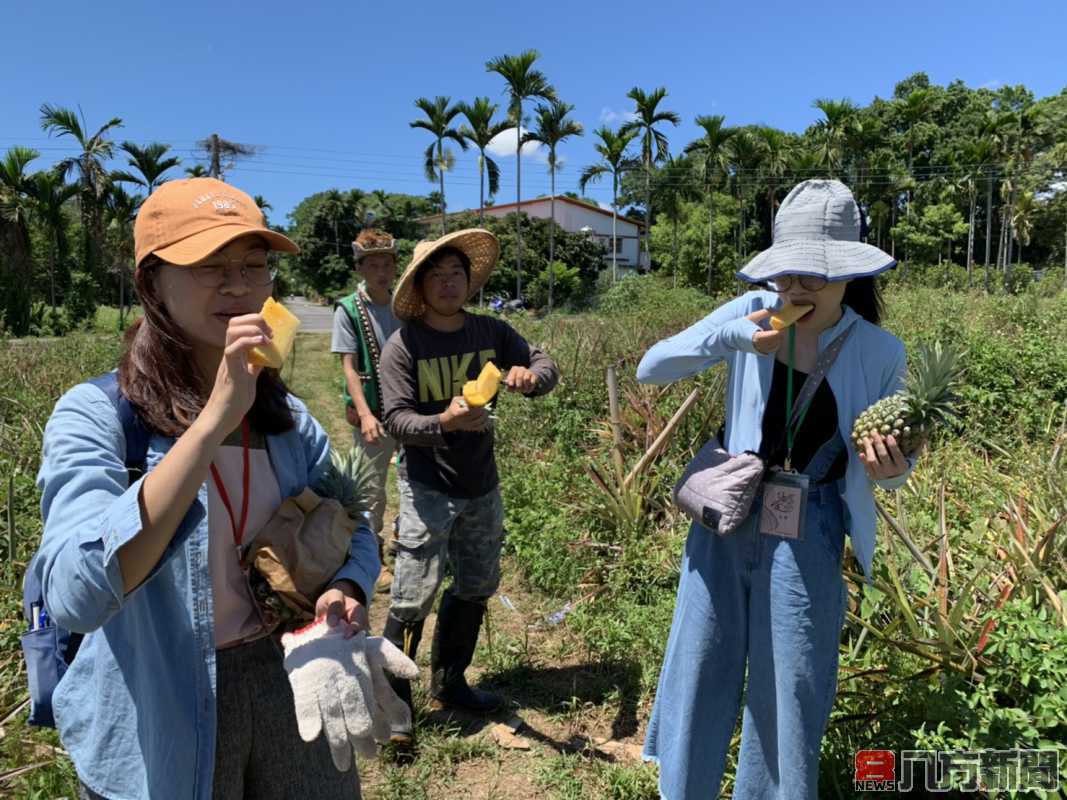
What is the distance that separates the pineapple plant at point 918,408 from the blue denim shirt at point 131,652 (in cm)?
170

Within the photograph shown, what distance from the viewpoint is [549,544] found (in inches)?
190

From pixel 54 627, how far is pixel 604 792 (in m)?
2.24

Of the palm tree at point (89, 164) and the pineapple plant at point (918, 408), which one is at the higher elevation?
the palm tree at point (89, 164)

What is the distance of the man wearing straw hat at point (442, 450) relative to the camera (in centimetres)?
301

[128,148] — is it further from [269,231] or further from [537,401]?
[269,231]

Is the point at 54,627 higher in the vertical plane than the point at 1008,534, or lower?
higher

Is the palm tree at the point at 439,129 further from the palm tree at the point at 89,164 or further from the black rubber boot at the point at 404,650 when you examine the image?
the black rubber boot at the point at 404,650

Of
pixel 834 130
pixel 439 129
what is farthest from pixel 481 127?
pixel 834 130

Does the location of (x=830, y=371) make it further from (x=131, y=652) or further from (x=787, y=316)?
(x=131, y=652)

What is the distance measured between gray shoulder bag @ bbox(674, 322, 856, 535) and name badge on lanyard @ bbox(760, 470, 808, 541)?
1.8 inches

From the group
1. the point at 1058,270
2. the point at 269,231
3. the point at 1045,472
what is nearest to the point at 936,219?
the point at 1058,270

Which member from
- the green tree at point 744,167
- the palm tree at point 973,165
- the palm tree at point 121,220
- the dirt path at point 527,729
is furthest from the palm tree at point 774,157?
the dirt path at point 527,729

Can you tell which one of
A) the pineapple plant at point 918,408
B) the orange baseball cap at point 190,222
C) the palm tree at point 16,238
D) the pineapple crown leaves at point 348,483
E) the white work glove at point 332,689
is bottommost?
the white work glove at point 332,689

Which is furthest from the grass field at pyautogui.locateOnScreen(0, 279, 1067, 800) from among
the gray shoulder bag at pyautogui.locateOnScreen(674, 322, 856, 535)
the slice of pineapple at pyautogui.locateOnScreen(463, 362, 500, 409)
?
the slice of pineapple at pyautogui.locateOnScreen(463, 362, 500, 409)
